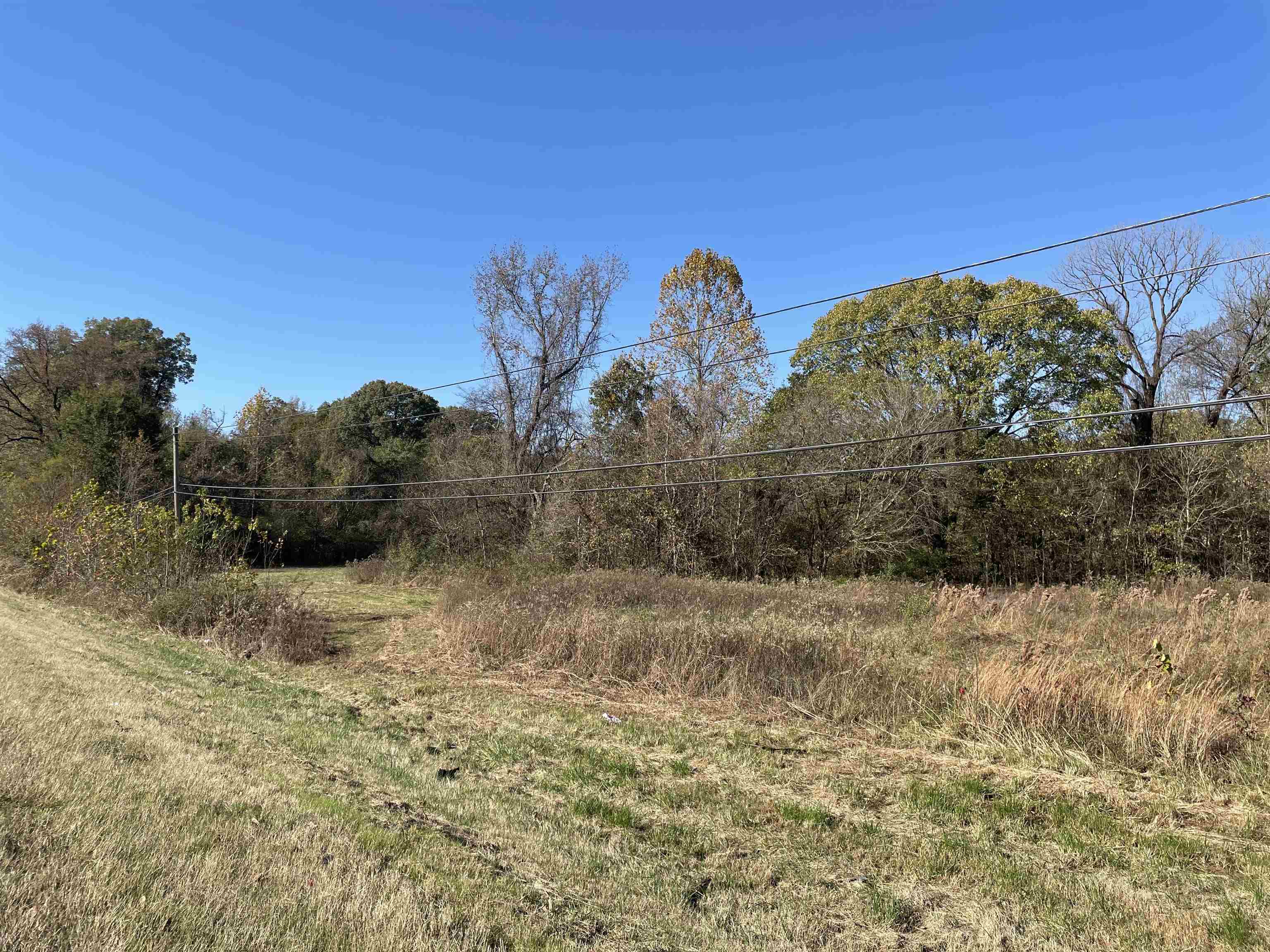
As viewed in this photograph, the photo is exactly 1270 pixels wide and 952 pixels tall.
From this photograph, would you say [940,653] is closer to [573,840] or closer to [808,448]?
[808,448]

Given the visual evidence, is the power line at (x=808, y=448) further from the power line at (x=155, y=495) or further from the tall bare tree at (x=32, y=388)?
the tall bare tree at (x=32, y=388)

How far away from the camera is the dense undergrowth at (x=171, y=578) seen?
12.3 meters

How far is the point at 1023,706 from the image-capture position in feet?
21.9

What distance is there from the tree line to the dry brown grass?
5676mm

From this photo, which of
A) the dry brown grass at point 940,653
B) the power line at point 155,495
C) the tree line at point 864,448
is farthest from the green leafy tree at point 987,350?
the power line at point 155,495

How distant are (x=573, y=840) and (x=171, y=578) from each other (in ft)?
44.2

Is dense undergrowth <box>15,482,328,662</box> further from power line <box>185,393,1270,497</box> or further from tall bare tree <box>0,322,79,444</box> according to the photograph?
tall bare tree <box>0,322,79,444</box>

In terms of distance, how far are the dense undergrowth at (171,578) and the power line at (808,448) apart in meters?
2.60

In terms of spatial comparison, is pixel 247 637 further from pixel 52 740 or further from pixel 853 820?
pixel 853 820

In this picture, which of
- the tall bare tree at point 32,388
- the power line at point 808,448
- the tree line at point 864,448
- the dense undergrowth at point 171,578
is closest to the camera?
the power line at point 808,448

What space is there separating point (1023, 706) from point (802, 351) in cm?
2366

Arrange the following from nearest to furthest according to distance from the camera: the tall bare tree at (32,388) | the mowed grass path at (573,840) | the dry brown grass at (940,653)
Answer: the mowed grass path at (573,840)
the dry brown grass at (940,653)
the tall bare tree at (32,388)

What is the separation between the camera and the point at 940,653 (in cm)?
1019

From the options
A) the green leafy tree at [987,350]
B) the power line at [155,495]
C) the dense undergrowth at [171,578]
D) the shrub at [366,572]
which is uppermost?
the green leafy tree at [987,350]
